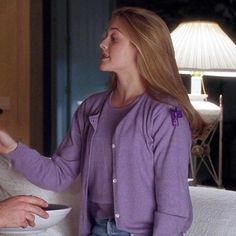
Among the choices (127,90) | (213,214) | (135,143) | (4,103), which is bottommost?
(4,103)

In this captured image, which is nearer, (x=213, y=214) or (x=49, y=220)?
(x=49, y=220)

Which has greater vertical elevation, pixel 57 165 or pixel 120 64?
pixel 120 64

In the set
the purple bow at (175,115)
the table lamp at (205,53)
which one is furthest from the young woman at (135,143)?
the table lamp at (205,53)

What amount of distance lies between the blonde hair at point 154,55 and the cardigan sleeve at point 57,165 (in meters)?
0.24

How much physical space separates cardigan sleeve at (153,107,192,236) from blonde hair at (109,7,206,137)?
0.06 metres

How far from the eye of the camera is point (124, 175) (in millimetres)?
1466

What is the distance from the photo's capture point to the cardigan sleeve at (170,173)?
1405 millimetres

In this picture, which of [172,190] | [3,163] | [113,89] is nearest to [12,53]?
[3,163]

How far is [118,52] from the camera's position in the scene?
153 centimetres

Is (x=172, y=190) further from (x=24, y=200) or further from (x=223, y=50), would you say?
(x=223, y=50)

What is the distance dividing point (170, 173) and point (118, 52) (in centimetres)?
32

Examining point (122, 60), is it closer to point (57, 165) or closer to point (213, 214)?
point (57, 165)

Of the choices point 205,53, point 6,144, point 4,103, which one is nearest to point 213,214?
point 6,144

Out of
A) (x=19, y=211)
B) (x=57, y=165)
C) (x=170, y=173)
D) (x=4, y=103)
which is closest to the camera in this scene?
(x=19, y=211)
